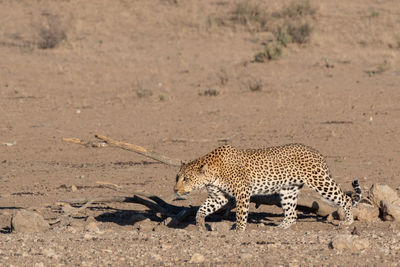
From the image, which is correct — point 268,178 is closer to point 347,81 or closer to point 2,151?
point 2,151

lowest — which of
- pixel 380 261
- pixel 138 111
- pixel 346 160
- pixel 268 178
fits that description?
pixel 138 111

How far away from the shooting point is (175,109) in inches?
808

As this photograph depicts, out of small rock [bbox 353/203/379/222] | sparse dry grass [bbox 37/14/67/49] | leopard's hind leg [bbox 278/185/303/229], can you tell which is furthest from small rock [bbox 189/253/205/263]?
sparse dry grass [bbox 37/14/67/49]

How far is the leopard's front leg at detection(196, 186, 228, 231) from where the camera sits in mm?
10039

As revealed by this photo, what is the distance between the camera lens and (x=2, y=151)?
56.2 ft

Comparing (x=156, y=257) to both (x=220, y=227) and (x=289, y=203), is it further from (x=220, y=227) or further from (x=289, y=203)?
(x=289, y=203)

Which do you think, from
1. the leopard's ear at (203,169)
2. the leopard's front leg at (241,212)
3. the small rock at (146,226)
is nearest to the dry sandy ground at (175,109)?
the small rock at (146,226)

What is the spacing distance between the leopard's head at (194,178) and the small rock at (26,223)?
156 cm

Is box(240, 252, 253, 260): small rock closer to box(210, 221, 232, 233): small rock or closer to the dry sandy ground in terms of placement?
the dry sandy ground

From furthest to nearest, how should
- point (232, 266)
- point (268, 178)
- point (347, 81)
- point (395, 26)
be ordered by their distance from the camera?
A: point (395, 26)
point (347, 81)
point (268, 178)
point (232, 266)

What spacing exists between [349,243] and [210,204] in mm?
2923

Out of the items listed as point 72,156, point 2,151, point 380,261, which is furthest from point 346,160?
point 380,261

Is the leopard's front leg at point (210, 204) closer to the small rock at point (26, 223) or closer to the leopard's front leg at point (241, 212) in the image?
the leopard's front leg at point (241, 212)

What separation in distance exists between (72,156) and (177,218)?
655 centimetres
